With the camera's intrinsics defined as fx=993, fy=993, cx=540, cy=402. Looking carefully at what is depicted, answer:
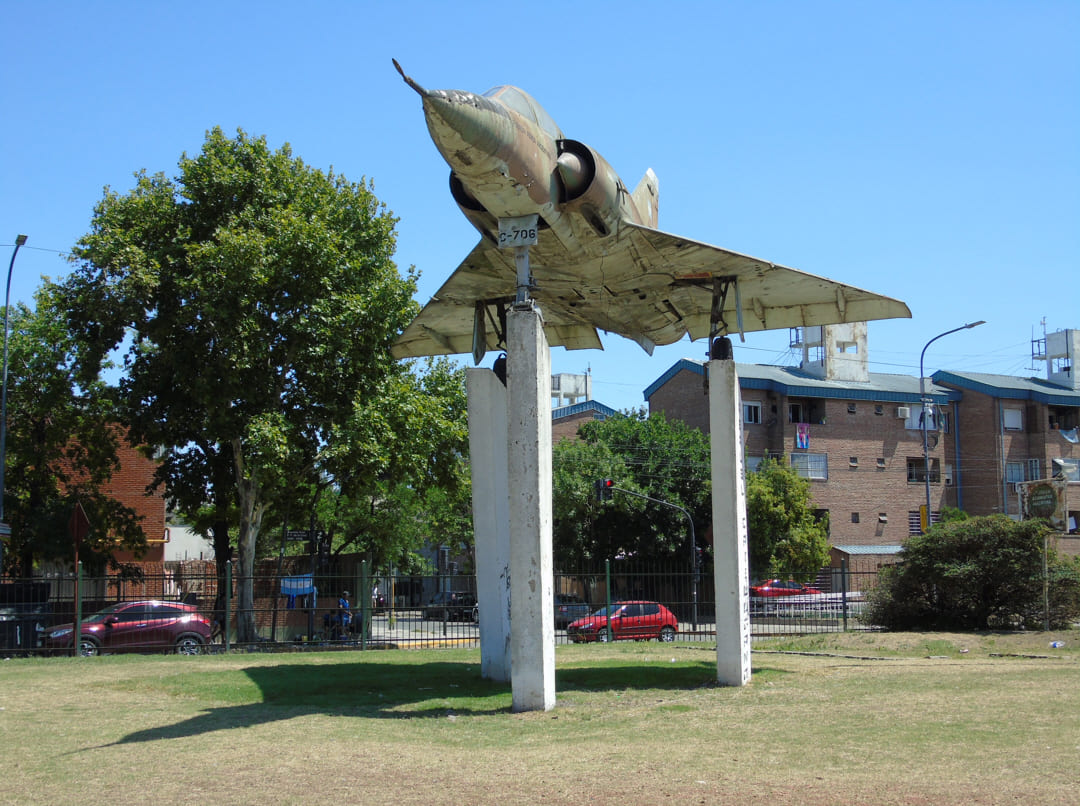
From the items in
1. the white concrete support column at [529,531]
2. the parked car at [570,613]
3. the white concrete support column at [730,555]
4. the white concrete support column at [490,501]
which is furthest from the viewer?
the parked car at [570,613]

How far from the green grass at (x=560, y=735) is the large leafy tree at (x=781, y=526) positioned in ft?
105

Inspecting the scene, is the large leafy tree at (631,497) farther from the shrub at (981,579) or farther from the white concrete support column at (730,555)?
the white concrete support column at (730,555)

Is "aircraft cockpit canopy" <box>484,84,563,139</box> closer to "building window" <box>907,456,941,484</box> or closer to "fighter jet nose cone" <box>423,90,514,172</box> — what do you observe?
"fighter jet nose cone" <box>423,90,514,172</box>

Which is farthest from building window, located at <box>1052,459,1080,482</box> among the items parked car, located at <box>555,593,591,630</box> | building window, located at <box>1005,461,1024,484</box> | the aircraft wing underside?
the aircraft wing underside

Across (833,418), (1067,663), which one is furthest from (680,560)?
(1067,663)

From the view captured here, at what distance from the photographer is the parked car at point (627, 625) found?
26.6 meters

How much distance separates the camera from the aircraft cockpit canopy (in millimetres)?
11461

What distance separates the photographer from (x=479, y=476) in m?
14.3

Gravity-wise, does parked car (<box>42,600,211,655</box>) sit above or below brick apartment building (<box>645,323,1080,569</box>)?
below

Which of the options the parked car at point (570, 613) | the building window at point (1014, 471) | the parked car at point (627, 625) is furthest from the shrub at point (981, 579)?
the building window at point (1014, 471)

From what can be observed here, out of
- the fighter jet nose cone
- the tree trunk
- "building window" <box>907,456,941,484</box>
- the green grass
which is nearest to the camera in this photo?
the green grass

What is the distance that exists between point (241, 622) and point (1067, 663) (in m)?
19.2

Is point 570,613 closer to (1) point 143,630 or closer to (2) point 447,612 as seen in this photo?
(2) point 447,612

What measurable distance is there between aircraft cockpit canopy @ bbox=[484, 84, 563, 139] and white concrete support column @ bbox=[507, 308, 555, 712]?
2631mm
